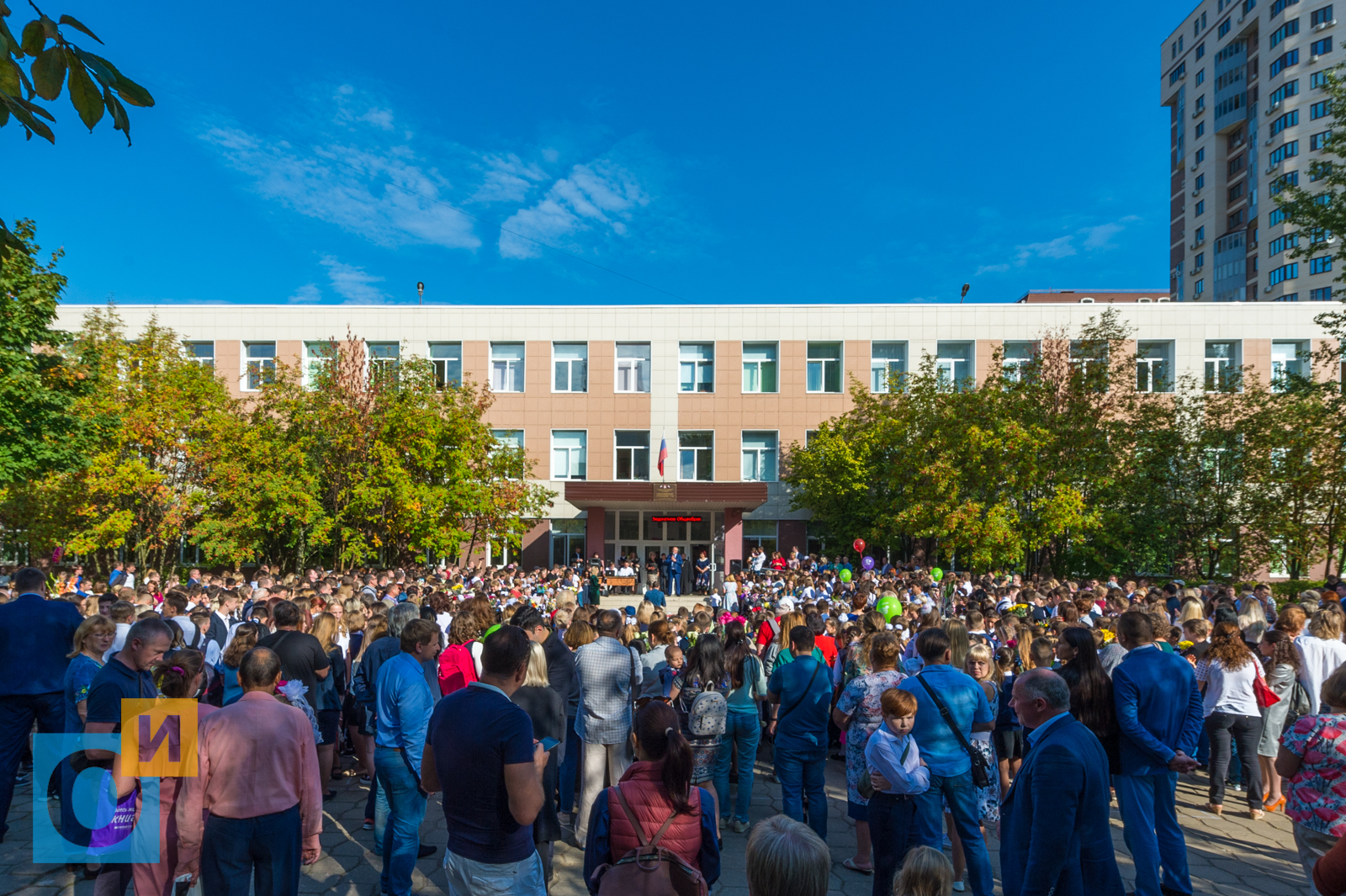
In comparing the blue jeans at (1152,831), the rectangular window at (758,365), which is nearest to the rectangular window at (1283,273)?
the rectangular window at (758,365)

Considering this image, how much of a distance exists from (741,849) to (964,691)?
8.10 feet

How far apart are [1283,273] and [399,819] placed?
7110 cm

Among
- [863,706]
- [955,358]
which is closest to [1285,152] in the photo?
[955,358]

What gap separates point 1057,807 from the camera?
3.23 m

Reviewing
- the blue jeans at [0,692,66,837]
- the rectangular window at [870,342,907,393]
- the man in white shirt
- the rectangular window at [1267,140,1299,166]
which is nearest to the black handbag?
the man in white shirt

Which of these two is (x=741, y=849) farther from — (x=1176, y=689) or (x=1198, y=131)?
(x=1198, y=131)

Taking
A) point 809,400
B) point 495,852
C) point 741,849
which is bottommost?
point 741,849

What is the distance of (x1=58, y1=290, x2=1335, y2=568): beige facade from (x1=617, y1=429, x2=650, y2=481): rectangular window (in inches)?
7.8

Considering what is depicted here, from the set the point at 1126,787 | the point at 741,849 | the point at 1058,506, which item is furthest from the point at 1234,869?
the point at 1058,506

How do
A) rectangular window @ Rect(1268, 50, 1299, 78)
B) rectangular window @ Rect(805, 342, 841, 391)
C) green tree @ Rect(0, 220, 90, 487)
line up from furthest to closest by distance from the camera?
rectangular window @ Rect(1268, 50, 1299, 78), rectangular window @ Rect(805, 342, 841, 391), green tree @ Rect(0, 220, 90, 487)

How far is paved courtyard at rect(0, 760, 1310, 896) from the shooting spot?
5051 millimetres

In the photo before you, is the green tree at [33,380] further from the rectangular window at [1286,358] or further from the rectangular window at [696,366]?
the rectangular window at [1286,358]

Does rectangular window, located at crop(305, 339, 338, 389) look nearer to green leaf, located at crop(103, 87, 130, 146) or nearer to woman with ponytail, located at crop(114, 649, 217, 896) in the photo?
woman with ponytail, located at crop(114, 649, 217, 896)

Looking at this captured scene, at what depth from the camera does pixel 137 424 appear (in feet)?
63.8
